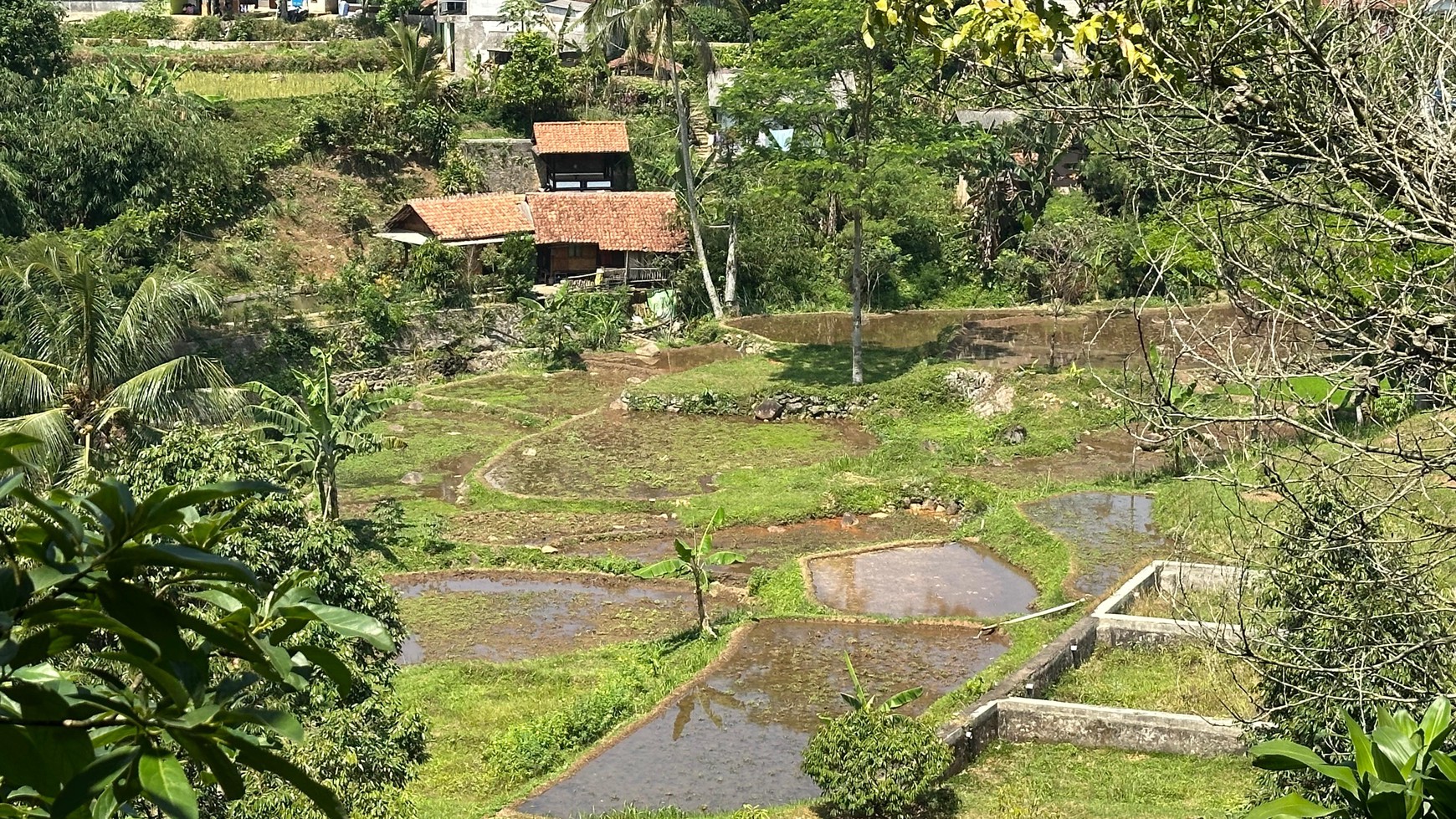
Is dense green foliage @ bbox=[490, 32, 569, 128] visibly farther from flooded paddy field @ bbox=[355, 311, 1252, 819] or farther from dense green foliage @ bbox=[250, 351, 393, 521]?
dense green foliage @ bbox=[250, 351, 393, 521]

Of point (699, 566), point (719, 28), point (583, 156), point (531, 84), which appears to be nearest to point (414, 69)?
point (531, 84)

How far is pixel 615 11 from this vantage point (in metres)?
31.6

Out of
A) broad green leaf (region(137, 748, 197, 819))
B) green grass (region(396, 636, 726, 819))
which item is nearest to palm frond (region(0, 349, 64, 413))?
green grass (region(396, 636, 726, 819))

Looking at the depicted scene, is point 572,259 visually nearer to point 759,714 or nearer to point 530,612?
point 530,612

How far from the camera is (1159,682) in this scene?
1448cm

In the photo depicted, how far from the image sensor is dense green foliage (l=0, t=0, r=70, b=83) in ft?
107

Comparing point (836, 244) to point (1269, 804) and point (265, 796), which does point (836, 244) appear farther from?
point (1269, 804)

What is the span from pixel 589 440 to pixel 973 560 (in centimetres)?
798

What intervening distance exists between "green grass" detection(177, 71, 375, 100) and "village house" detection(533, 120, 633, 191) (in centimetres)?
665

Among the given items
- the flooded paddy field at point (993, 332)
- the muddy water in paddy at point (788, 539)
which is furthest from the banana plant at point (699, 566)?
the flooded paddy field at point (993, 332)

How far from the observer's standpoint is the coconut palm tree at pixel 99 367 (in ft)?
50.7

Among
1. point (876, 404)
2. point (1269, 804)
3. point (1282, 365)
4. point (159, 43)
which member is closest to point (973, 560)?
point (876, 404)

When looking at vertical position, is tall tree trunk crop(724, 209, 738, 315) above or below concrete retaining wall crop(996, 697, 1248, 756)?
above

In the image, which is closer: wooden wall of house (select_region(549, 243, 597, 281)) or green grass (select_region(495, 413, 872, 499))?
green grass (select_region(495, 413, 872, 499))
